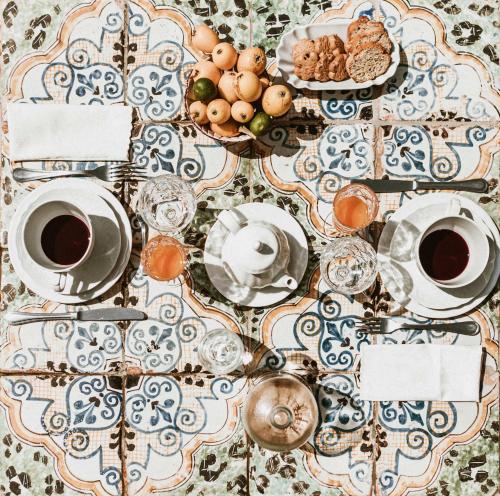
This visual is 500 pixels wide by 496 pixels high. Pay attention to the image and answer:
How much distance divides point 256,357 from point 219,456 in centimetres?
29

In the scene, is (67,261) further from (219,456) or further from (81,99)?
(219,456)

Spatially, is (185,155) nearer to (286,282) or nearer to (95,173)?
(95,173)

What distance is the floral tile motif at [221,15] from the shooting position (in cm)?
159

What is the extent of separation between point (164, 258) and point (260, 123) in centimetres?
43

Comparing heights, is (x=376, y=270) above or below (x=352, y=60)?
below

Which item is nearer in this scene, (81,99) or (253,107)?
(253,107)

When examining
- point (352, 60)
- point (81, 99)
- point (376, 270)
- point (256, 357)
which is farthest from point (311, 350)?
point (81, 99)

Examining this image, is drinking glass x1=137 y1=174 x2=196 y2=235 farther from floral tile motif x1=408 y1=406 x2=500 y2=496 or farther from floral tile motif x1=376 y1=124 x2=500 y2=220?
floral tile motif x1=408 y1=406 x2=500 y2=496

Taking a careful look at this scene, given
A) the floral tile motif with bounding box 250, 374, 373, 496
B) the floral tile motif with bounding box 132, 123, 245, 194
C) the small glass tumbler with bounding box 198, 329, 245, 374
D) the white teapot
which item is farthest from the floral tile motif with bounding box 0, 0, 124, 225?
the floral tile motif with bounding box 250, 374, 373, 496

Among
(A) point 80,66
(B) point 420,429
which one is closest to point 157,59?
(A) point 80,66

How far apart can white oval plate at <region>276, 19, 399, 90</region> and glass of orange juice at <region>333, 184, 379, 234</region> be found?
11.1 inches

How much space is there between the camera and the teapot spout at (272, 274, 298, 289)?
4.87 feet

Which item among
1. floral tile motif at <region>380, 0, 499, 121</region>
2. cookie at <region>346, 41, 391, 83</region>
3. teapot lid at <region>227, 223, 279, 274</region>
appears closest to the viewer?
teapot lid at <region>227, 223, 279, 274</region>

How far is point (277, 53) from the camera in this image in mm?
1530
